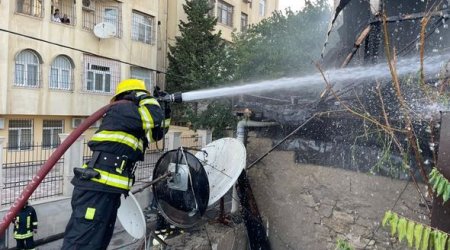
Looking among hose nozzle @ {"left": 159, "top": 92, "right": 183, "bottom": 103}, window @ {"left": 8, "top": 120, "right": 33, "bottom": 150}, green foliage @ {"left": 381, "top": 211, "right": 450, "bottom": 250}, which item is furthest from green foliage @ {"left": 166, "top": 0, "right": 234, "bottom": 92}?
green foliage @ {"left": 381, "top": 211, "right": 450, "bottom": 250}

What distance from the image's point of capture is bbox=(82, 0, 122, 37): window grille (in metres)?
17.0

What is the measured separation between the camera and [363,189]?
516cm

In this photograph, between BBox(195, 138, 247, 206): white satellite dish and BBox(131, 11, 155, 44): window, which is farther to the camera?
BBox(131, 11, 155, 44): window

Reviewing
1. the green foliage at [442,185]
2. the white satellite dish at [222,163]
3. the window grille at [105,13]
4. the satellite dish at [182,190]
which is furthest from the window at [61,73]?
the green foliage at [442,185]

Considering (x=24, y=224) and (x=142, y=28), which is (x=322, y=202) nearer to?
(x=24, y=224)

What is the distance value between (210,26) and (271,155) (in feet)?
44.0

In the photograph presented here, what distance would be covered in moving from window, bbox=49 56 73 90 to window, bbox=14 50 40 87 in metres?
0.65

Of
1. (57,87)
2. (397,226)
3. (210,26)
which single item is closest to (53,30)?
(57,87)

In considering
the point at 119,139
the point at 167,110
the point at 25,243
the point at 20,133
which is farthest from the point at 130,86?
the point at 20,133

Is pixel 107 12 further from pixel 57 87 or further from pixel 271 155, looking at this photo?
pixel 271 155

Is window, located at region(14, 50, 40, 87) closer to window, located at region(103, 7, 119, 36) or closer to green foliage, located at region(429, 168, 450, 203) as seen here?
window, located at region(103, 7, 119, 36)

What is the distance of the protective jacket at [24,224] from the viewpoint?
6.99 m

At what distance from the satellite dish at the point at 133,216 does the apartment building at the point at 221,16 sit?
1330cm

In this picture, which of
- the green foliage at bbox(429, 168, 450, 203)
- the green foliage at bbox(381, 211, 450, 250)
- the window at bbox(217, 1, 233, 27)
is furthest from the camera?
the window at bbox(217, 1, 233, 27)
